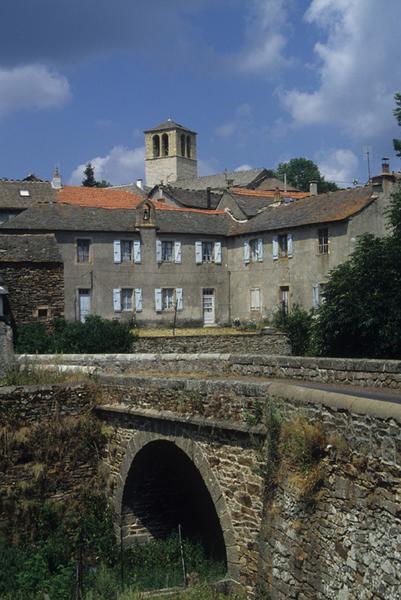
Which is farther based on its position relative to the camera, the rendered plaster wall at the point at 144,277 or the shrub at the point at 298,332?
the rendered plaster wall at the point at 144,277

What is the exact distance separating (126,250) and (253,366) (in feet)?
80.8

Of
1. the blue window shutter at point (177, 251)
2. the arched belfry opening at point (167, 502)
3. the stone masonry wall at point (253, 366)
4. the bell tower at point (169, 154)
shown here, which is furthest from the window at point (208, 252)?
the bell tower at point (169, 154)

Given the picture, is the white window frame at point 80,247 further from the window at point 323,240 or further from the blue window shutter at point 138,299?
the window at point 323,240

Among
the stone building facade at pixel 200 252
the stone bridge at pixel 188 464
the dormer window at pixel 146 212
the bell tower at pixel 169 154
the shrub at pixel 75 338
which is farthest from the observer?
the bell tower at pixel 169 154

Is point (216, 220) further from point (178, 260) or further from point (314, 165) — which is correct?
point (314, 165)

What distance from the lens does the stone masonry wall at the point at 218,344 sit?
96.0ft

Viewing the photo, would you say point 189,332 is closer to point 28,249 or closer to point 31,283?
point 28,249

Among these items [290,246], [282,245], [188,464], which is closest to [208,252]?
[282,245]

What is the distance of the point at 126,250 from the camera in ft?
135

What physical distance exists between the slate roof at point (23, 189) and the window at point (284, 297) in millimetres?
19088

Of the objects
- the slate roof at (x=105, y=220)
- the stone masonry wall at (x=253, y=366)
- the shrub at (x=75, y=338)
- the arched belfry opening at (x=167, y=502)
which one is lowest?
the arched belfry opening at (x=167, y=502)

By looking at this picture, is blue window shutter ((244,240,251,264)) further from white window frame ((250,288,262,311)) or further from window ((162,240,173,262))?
window ((162,240,173,262))

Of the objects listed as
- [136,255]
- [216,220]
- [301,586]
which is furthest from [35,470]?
[216,220]

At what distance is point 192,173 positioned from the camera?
92812mm
